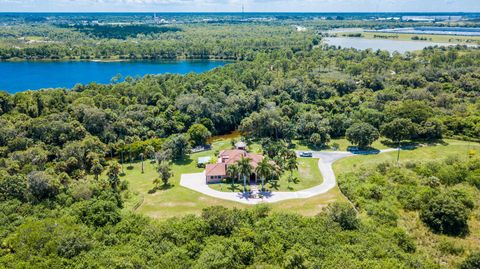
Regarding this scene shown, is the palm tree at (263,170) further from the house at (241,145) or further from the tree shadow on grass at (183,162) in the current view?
the tree shadow on grass at (183,162)

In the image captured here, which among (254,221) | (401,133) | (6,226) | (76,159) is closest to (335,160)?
(401,133)

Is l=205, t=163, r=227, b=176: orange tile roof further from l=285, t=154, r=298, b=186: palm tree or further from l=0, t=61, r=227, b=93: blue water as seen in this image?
l=0, t=61, r=227, b=93: blue water

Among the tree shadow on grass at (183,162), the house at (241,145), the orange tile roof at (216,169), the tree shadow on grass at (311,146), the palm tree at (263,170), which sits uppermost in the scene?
the palm tree at (263,170)

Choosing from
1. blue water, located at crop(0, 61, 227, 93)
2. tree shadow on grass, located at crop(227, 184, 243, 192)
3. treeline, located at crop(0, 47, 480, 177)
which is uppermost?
blue water, located at crop(0, 61, 227, 93)

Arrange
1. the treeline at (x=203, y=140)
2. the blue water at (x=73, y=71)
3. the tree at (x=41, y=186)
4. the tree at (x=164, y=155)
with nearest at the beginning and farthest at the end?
1. the treeline at (x=203, y=140)
2. the tree at (x=41, y=186)
3. the tree at (x=164, y=155)
4. the blue water at (x=73, y=71)

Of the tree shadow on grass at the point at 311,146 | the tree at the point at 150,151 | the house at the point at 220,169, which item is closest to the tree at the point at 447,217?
the house at the point at 220,169

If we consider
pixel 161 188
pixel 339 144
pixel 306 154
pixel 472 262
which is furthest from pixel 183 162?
pixel 472 262

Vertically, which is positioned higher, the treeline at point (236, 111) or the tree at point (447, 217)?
→ the treeline at point (236, 111)

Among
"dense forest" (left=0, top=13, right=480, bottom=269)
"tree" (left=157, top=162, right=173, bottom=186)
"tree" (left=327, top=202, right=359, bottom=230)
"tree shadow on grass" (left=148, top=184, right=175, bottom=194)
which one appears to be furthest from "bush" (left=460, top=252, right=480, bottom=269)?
"tree" (left=157, top=162, right=173, bottom=186)
